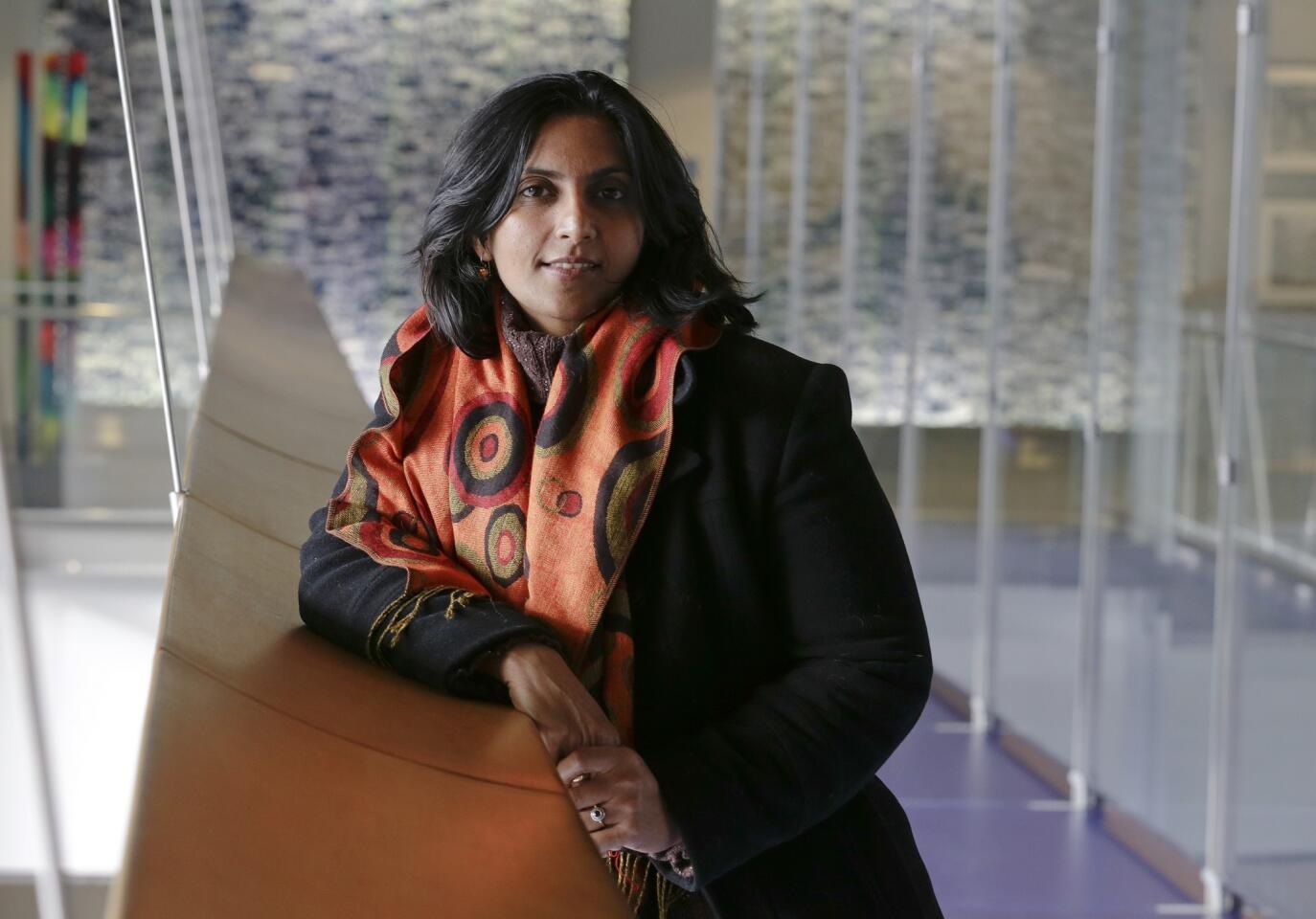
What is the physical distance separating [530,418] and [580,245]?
6.9 inches

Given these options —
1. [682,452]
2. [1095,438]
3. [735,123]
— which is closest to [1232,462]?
[1095,438]

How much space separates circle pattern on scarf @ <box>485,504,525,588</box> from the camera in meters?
1.46

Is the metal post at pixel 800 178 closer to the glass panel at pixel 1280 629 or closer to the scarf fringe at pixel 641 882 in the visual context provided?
the glass panel at pixel 1280 629

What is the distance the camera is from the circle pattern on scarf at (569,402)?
1.46 meters

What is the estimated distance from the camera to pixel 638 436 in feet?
4.77

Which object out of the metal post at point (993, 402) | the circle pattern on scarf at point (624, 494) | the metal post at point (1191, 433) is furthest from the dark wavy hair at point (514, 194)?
the metal post at point (993, 402)

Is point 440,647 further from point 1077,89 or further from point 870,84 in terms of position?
point 870,84

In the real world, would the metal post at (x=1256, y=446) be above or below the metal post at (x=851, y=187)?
below

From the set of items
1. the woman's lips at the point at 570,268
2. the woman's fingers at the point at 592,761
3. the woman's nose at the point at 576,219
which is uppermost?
the woman's nose at the point at 576,219

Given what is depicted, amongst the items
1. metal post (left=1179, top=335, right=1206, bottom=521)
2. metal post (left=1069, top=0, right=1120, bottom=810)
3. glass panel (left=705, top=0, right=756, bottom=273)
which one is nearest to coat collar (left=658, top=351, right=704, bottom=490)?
metal post (left=1179, top=335, right=1206, bottom=521)

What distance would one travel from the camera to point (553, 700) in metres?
1.29

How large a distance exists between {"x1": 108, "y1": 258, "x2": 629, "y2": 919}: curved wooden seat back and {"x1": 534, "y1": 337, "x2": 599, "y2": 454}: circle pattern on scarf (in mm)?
265

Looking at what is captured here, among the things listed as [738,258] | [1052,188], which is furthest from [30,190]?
[1052,188]

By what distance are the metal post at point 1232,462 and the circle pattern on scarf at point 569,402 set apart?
2.96 m
